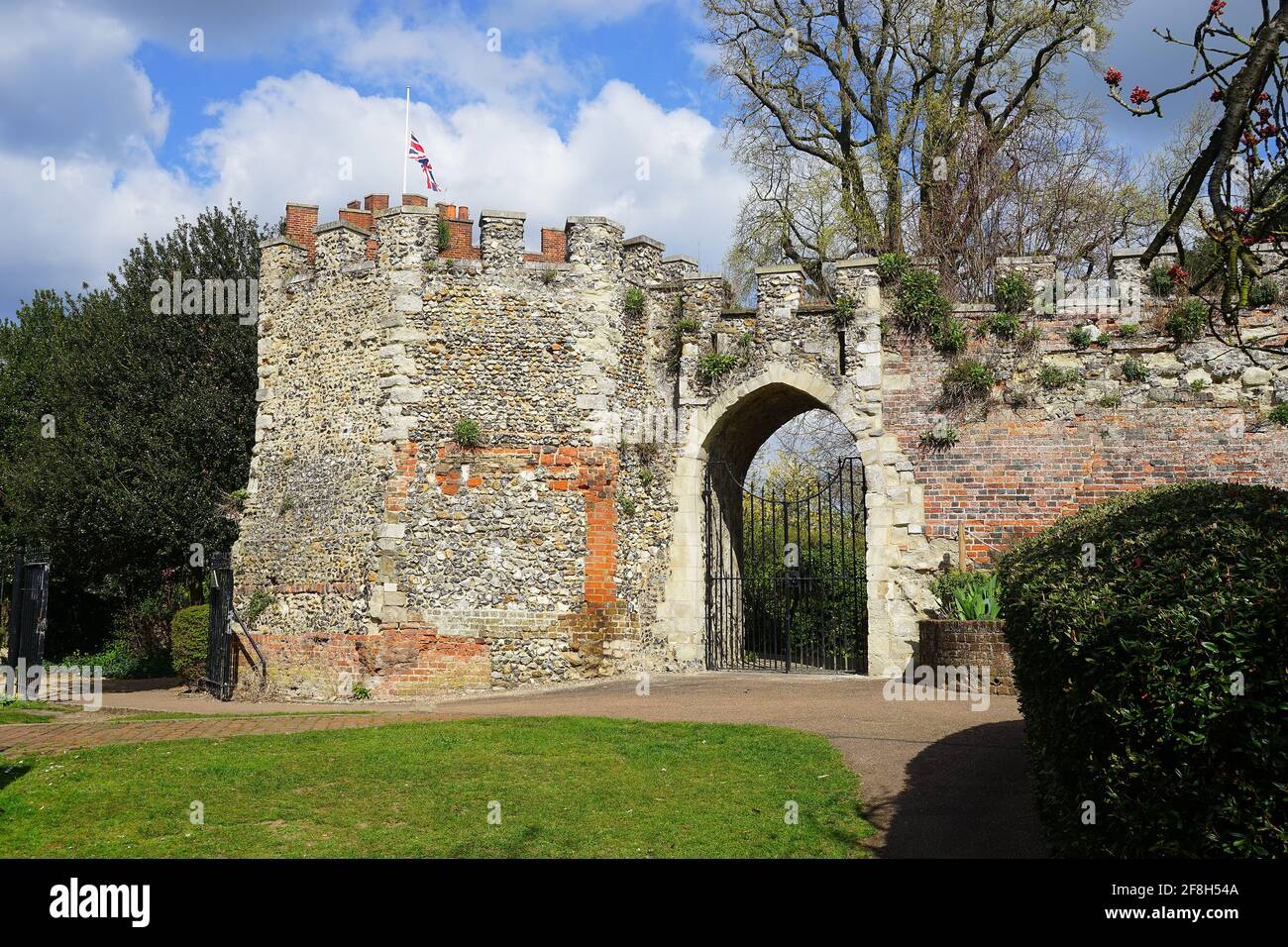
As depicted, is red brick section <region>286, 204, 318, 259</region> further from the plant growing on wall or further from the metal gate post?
the plant growing on wall

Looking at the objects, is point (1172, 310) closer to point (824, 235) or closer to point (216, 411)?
point (824, 235)

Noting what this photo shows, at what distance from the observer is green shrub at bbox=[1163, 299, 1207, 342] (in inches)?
542

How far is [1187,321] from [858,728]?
761cm

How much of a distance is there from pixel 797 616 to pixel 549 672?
606 cm

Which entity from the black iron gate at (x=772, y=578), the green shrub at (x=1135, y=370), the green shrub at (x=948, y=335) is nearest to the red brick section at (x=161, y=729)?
the black iron gate at (x=772, y=578)

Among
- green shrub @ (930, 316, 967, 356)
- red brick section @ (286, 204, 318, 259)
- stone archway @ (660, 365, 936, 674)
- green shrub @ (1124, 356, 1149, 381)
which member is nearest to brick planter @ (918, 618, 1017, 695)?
stone archway @ (660, 365, 936, 674)

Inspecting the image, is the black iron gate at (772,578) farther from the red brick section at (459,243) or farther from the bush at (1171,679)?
the bush at (1171,679)

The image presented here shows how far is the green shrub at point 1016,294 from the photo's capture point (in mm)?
14547

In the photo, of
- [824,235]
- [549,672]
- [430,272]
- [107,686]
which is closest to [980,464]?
[549,672]

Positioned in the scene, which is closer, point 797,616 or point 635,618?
point 635,618

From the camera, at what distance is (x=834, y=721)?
1055cm

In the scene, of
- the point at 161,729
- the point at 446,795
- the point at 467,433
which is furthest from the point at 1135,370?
the point at 161,729
